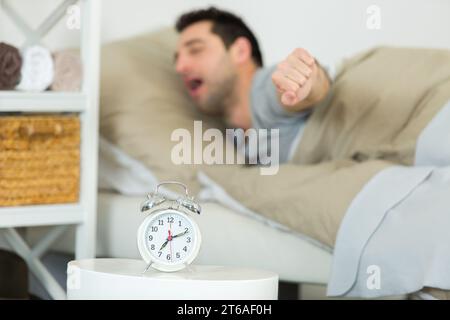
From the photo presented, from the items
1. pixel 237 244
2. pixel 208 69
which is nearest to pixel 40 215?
pixel 237 244

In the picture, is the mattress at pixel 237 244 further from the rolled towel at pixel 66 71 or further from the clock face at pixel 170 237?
the clock face at pixel 170 237

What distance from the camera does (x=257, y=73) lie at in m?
2.39

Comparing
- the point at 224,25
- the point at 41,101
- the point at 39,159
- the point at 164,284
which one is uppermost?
the point at 224,25

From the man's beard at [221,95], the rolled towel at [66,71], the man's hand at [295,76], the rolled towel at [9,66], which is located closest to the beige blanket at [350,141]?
the man's hand at [295,76]

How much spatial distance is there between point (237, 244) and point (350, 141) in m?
0.37

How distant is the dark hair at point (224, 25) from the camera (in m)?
2.45

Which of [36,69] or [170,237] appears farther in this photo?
[36,69]

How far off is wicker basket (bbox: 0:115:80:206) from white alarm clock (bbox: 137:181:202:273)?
55cm

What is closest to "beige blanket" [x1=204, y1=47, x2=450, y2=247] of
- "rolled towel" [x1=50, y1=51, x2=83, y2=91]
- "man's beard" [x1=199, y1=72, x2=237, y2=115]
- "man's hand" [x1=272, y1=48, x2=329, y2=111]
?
"man's hand" [x1=272, y1=48, x2=329, y2=111]

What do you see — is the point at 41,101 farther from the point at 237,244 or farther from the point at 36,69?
the point at 237,244

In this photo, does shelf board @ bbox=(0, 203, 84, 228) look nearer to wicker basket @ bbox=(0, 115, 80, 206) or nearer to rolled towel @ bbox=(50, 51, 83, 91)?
wicker basket @ bbox=(0, 115, 80, 206)

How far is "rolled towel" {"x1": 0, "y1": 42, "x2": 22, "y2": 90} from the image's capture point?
191 centimetres

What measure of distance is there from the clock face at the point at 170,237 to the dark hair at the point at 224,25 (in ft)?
3.38

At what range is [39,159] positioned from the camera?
1.98 meters
